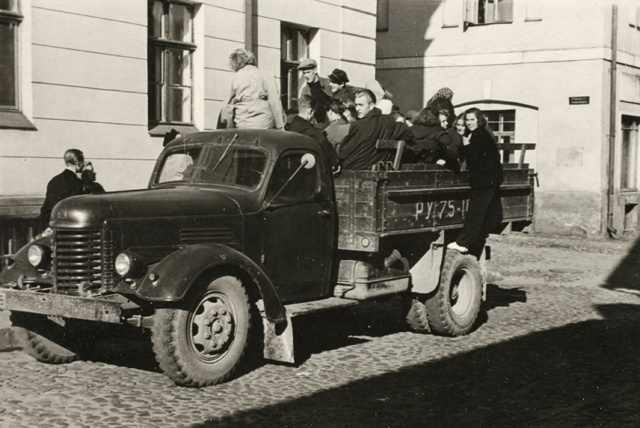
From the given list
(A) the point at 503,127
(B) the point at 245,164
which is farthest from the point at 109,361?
(A) the point at 503,127

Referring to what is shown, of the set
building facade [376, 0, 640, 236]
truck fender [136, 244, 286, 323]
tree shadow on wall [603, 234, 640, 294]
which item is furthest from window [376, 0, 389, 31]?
truck fender [136, 244, 286, 323]

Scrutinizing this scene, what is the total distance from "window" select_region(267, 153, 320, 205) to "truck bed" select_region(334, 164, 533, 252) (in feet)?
1.25

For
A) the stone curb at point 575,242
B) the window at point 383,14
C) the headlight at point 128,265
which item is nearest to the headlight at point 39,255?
the headlight at point 128,265

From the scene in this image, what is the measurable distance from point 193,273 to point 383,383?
173 cm

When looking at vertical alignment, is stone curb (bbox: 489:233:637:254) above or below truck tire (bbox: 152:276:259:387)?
below

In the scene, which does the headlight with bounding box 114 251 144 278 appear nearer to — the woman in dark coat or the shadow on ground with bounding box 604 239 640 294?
the woman in dark coat

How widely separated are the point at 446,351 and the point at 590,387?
1746mm

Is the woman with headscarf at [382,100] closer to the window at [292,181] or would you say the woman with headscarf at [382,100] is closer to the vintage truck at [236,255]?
the vintage truck at [236,255]

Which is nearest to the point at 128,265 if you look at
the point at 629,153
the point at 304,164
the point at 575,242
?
the point at 304,164

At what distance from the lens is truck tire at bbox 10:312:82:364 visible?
25.2 feet

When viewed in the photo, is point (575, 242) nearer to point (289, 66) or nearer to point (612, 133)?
point (612, 133)

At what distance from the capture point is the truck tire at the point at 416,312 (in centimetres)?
943

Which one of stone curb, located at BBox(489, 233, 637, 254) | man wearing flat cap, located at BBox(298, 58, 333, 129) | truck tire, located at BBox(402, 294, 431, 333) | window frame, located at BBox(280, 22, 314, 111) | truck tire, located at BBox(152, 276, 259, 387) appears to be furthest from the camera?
stone curb, located at BBox(489, 233, 637, 254)

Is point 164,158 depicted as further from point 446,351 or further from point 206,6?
point 206,6
